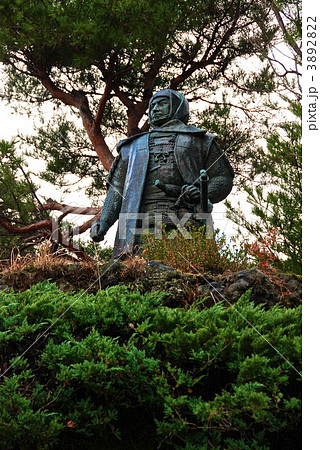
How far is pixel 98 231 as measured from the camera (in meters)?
7.05

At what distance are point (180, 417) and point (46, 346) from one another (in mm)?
832

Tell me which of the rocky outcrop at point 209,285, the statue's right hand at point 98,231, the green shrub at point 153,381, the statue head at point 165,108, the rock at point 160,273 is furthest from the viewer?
the statue head at point 165,108

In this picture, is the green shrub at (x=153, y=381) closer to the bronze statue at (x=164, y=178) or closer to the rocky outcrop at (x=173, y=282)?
the rocky outcrop at (x=173, y=282)

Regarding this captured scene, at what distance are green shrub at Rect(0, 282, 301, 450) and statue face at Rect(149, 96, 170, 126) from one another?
3822 millimetres

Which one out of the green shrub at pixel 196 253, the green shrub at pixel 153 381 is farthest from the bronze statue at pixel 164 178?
the green shrub at pixel 153 381

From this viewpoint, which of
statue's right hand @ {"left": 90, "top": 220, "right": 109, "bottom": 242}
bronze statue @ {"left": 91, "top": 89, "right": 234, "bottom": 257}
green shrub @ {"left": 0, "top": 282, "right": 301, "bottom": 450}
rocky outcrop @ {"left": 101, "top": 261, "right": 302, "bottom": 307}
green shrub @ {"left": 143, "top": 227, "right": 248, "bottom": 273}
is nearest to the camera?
green shrub @ {"left": 0, "top": 282, "right": 301, "bottom": 450}

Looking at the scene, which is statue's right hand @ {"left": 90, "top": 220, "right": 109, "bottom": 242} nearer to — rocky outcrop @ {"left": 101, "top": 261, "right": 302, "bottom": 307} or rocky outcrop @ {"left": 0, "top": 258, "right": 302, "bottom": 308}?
rocky outcrop @ {"left": 0, "top": 258, "right": 302, "bottom": 308}

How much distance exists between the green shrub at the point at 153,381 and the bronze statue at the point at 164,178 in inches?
109

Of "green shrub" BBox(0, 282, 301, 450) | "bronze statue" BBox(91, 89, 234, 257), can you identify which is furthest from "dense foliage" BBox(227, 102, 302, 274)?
"green shrub" BBox(0, 282, 301, 450)

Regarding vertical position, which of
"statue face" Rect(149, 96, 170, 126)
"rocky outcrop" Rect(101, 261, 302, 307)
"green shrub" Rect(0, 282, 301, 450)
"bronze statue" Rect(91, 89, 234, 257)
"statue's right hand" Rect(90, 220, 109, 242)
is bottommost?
"green shrub" Rect(0, 282, 301, 450)

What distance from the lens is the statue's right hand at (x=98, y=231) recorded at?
23.0 feet

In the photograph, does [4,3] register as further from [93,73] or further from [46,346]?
[46,346]

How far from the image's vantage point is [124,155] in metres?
7.31

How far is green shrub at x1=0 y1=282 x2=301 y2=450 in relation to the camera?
2947 mm
